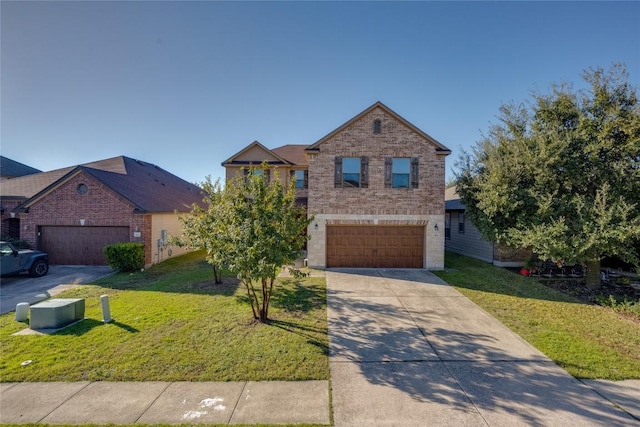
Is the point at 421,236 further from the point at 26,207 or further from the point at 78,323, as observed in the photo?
the point at 26,207

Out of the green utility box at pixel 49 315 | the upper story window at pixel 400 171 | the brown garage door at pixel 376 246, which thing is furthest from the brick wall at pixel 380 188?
the green utility box at pixel 49 315

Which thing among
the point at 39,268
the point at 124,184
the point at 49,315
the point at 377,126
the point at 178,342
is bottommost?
the point at 178,342

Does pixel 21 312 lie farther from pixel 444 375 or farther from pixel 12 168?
pixel 12 168

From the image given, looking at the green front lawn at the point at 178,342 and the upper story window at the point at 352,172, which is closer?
the green front lawn at the point at 178,342

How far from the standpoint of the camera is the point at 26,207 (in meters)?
13.8

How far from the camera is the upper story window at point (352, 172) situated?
1347 centimetres

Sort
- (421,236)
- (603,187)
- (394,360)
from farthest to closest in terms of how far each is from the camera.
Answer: (421,236)
(603,187)
(394,360)

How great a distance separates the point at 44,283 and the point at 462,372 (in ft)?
46.2

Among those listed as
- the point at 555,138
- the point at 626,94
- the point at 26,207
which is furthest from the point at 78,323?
the point at 626,94

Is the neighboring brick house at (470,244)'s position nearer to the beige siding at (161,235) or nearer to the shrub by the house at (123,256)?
the shrub by the house at (123,256)

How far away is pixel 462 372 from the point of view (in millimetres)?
5199

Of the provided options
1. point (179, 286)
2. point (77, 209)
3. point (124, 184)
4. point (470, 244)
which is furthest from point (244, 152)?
point (470, 244)

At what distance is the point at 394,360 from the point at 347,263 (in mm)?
8252

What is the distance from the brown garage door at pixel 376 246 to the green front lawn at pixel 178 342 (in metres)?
4.58
